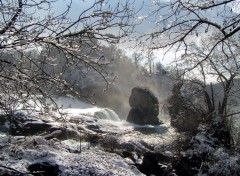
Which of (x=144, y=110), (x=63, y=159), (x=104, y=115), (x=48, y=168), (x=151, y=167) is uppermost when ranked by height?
(x=144, y=110)

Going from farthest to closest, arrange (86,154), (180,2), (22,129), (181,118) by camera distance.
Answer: (181,118)
(22,129)
(86,154)
(180,2)

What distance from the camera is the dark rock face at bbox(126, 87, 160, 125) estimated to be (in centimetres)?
5494

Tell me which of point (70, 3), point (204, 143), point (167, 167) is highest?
point (70, 3)

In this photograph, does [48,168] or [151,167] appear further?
[151,167]

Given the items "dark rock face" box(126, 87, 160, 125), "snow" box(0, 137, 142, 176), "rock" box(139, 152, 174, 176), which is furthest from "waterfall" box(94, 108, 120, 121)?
"snow" box(0, 137, 142, 176)

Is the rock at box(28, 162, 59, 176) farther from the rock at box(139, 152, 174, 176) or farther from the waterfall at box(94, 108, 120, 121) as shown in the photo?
the waterfall at box(94, 108, 120, 121)

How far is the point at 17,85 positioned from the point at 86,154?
743 centimetres

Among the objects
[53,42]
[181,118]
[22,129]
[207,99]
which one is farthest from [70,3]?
[181,118]

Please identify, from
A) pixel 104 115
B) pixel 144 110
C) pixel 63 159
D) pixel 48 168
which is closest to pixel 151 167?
pixel 63 159

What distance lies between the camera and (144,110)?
55.4 metres

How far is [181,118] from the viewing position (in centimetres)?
2977

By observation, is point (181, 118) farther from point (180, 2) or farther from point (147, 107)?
point (147, 107)

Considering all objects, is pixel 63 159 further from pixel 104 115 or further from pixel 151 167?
pixel 104 115

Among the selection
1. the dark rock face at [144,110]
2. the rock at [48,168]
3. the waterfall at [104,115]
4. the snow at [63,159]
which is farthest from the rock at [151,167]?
the dark rock face at [144,110]
